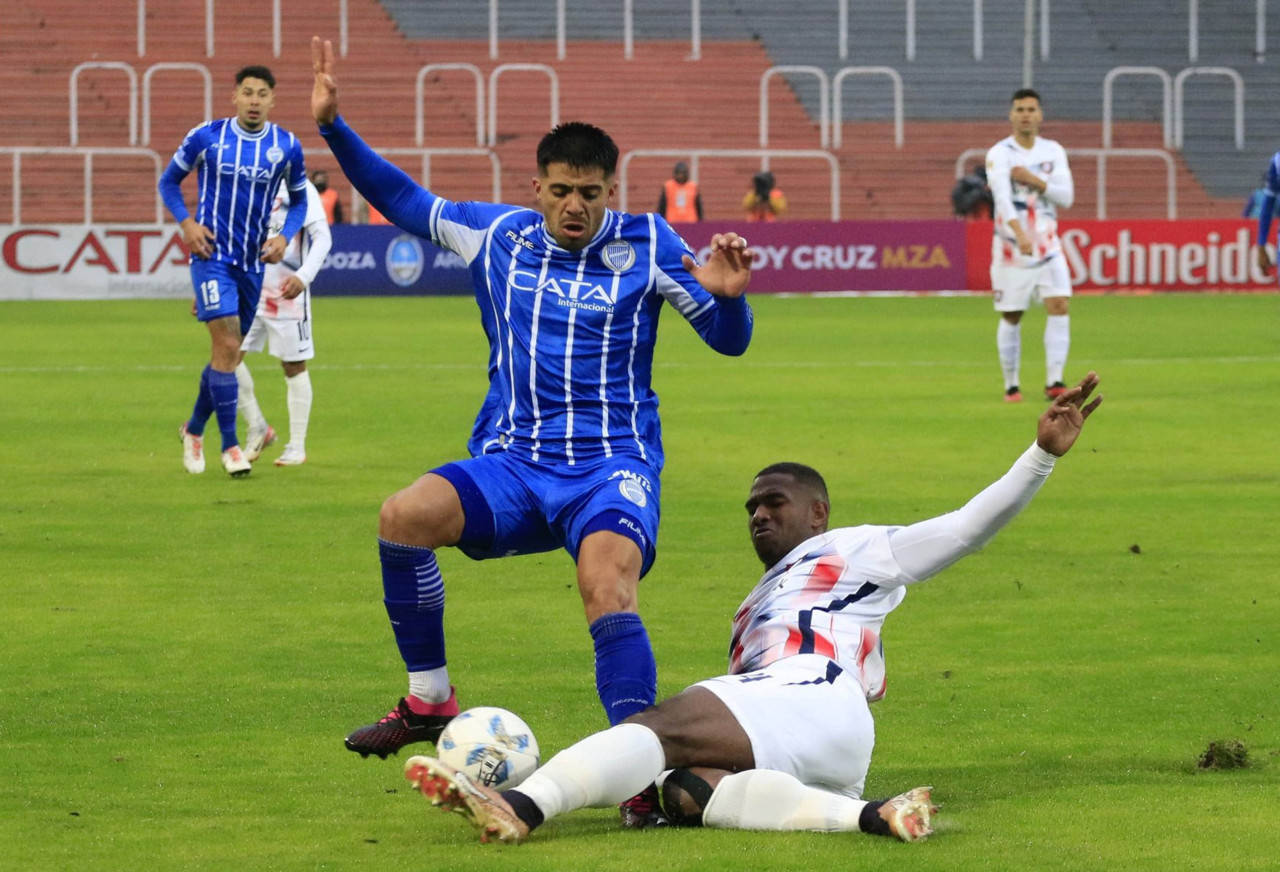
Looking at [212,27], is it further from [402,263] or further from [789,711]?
[789,711]

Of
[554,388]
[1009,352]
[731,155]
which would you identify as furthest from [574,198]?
[731,155]

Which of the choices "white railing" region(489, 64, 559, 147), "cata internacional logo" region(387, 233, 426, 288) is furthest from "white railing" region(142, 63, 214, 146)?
"cata internacional logo" region(387, 233, 426, 288)

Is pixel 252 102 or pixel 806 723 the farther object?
pixel 252 102

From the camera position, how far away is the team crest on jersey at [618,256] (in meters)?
5.99

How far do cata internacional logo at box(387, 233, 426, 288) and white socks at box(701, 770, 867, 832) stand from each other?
83.4 feet

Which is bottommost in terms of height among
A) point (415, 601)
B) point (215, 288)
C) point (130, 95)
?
point (415, 601)

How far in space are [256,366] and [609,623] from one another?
48.8ft

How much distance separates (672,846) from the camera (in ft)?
16.0

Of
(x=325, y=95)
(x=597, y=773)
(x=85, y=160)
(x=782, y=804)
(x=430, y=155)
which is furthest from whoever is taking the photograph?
(x=430, y=155)

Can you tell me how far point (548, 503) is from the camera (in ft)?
18.9

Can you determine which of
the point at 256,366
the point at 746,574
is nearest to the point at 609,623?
the point at 746,574

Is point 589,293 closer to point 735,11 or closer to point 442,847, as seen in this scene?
point 442,847

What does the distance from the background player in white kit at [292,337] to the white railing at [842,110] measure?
23.8 metres

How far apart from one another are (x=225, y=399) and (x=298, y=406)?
87 centimetres
